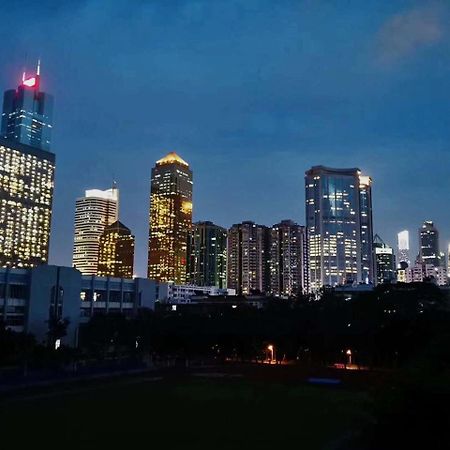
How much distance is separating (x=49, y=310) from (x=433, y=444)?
2040 inches

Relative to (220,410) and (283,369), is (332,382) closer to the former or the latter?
(283,369)

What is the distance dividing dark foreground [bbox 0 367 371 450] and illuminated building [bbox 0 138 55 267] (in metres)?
116

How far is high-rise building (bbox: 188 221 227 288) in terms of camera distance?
7687 inches

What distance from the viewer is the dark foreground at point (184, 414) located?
2159 centimetres

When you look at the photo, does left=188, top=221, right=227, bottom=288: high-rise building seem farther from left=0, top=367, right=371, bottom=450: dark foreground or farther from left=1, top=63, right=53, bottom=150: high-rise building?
left=0, top=367, right=371, bottom=450: dark foreground

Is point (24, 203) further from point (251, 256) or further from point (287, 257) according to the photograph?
point (287, 257)

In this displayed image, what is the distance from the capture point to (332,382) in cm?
4022

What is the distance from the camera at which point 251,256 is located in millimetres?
186125

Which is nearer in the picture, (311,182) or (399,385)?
(399,385)

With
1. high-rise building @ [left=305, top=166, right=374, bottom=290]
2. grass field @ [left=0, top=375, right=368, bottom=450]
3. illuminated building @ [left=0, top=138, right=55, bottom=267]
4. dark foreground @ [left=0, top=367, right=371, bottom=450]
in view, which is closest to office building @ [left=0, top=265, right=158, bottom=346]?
dark foreground @ [left=0, top=367, right=371, bottom=450]

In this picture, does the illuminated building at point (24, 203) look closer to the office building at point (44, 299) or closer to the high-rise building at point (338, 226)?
the office building at point (44, 299)

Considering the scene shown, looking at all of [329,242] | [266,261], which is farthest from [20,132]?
[329,242]

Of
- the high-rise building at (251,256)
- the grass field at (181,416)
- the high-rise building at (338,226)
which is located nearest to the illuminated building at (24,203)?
the high-rise building at (251,256)

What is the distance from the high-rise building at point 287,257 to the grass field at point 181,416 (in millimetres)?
144881
